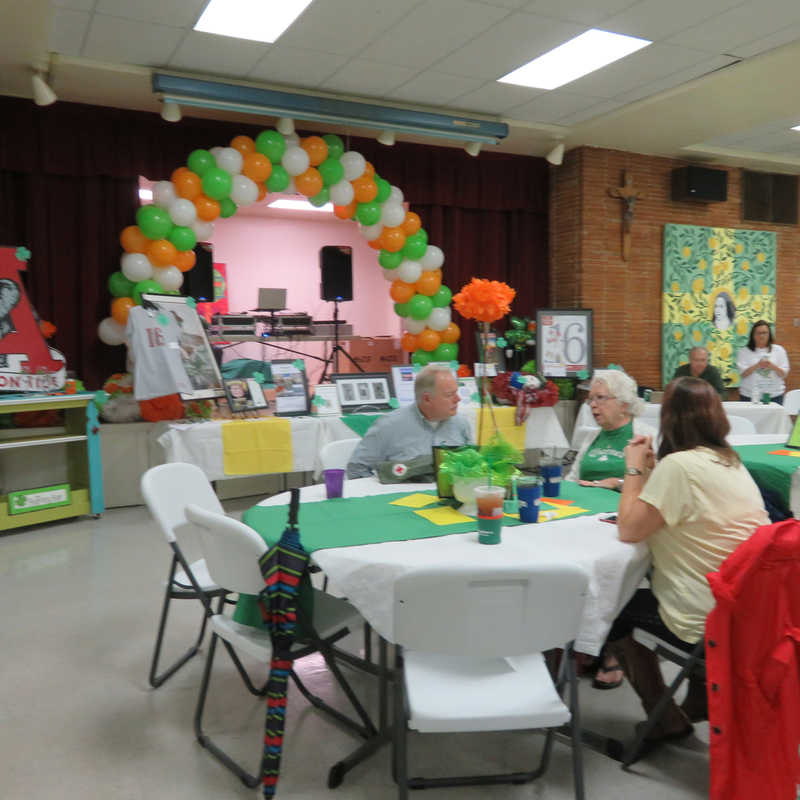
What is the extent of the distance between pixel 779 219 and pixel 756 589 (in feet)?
28.0

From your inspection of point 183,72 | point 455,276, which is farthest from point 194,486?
point 455,276

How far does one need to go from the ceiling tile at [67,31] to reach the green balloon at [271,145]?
1.41 meters

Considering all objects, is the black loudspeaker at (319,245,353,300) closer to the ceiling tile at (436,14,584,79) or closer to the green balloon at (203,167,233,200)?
the green balloon at (203,167,233,200)

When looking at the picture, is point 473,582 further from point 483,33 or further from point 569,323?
point 569,323

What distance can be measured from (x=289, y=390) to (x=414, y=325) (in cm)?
161

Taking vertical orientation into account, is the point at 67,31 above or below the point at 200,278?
above

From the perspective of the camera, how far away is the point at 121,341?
5973 millimetres

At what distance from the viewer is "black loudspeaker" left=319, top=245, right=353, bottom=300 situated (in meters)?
8.07

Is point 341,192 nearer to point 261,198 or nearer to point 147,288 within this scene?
point 261,198

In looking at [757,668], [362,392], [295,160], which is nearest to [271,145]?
[295,160]

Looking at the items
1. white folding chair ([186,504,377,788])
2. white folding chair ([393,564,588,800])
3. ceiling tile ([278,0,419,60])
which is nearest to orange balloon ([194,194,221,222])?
ceiling tile ([278,0,419,60])

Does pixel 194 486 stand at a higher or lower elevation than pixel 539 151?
lower

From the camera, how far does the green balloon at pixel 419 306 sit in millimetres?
6809

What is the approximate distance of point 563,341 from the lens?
751cm
